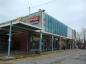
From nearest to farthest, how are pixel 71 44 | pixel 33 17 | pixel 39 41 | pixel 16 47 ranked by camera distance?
pixel 39 41 → pixel 33 17 → pixel 16 47 → pixel 71 44

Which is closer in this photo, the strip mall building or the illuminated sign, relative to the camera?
the strip mall building

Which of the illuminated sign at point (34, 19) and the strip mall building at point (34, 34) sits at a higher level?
the illuminated sign at point (34, 19)

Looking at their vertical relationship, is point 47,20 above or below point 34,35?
above

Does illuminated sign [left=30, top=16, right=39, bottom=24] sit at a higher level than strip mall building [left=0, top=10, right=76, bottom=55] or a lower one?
higher

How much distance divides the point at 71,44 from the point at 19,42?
2695 cm

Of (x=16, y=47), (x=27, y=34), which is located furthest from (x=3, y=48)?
(x=27, y=34)

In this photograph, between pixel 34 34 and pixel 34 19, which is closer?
pixel 34 34

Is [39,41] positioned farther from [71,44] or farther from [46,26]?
[71,44]

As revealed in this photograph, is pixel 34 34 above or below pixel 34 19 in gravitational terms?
below

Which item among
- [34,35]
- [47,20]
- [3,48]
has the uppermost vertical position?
[47,20]

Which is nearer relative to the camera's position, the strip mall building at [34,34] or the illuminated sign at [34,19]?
the strip mall building at [34,34]

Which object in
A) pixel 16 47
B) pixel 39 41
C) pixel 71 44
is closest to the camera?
pixel 39 41

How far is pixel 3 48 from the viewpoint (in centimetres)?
3881

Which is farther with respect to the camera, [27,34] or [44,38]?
[44,38]
